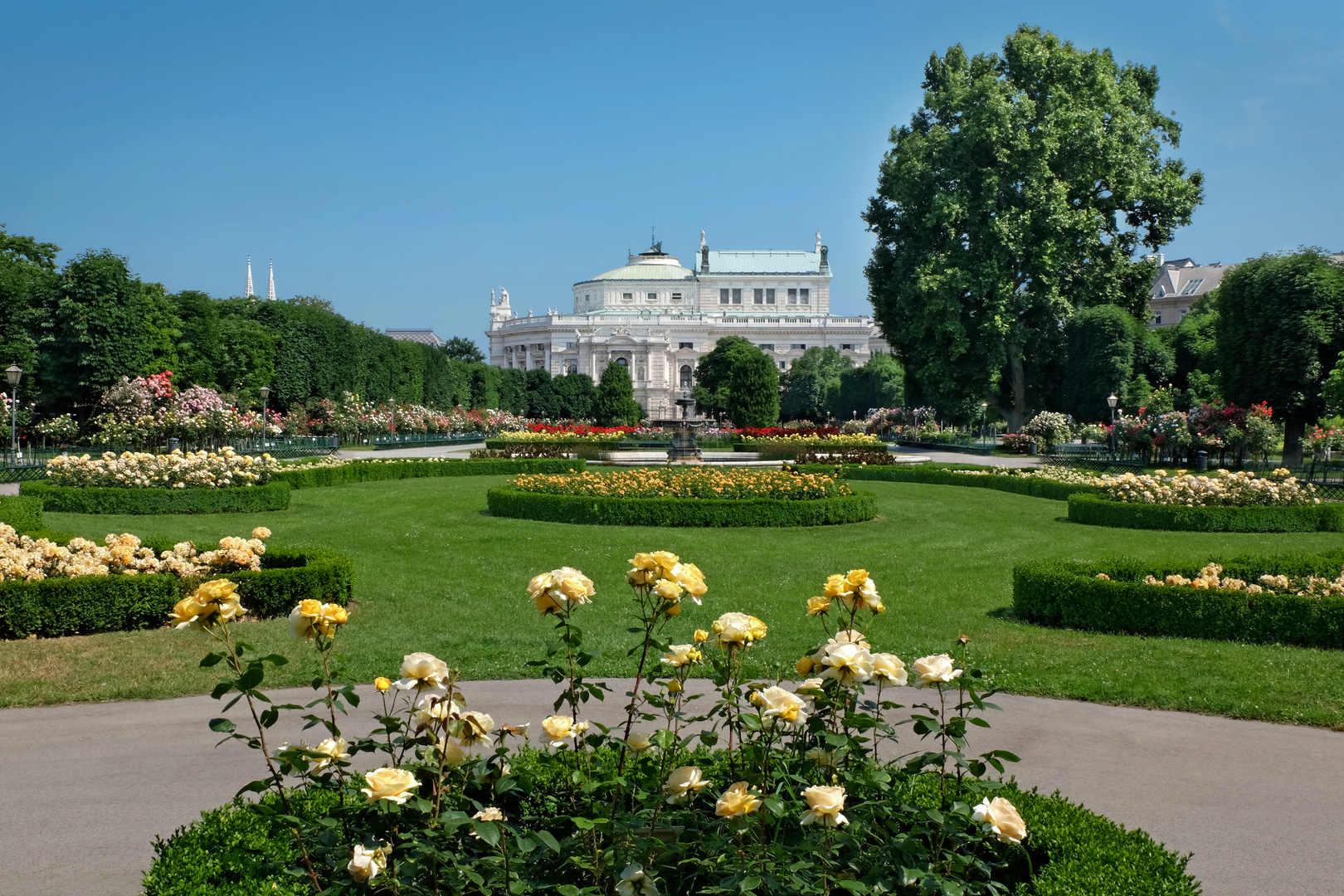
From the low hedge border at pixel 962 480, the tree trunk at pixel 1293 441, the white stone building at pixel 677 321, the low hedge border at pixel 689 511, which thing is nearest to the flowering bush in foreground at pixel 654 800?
the low hedge border at pixel 689 511

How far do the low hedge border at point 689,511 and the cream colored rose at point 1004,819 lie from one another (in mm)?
10791

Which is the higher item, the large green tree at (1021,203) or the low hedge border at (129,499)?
the large green tree at (1021,203)

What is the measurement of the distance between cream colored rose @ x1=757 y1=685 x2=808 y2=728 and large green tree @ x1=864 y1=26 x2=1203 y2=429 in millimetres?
26511

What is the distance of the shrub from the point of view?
13.7 m

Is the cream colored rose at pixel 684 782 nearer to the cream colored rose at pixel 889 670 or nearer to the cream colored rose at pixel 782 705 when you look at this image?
the cream colored rose at pixel 782 705

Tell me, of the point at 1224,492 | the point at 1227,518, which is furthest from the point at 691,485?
the point at 1224,492

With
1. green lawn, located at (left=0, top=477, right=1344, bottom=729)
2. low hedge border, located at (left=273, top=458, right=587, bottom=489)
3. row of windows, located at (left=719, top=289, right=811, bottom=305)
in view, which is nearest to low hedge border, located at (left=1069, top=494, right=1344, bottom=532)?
green lawn, located at (left=0, top=477, right=1344, bottom=729)

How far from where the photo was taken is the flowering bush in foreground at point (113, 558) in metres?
7.12

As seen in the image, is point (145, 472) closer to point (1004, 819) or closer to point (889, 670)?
point (889, 670)

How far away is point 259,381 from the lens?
3253 centimetres

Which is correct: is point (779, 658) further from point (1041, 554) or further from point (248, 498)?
point (248, 498)

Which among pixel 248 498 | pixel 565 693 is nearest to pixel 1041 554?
pixel 565 693

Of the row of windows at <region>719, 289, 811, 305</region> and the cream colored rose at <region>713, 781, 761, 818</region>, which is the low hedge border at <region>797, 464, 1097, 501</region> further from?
the row of windows at <region>719, 289, 811, 305</region>

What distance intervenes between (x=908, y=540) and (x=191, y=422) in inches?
716
